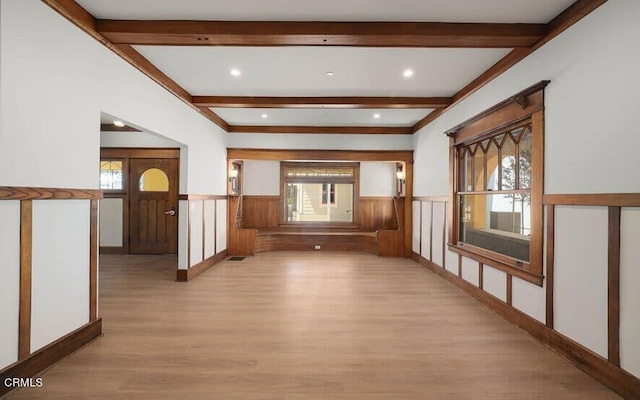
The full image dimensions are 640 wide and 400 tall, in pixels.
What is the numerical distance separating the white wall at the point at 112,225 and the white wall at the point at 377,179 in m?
5.60

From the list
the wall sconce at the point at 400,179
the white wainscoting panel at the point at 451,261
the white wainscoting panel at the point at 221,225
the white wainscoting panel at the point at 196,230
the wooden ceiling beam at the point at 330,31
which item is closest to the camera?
the wooden ceiling beam at the point at 330,31

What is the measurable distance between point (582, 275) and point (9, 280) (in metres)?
4.11

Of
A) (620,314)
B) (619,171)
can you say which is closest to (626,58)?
(619,171)

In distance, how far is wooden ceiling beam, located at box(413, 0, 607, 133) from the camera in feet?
8.06

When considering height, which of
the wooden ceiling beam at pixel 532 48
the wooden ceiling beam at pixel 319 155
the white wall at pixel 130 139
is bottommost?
the wooden ceiling beam at pixel 319 155

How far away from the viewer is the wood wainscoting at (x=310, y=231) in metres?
7.04

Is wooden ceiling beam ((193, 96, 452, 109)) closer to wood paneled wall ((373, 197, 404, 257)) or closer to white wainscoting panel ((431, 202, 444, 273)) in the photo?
white wainscoting panel ((431, 202, 444, 273))

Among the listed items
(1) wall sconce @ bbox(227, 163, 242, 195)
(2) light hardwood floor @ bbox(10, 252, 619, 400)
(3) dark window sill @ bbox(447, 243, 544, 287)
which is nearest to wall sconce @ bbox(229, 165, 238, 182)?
(1) wall sconce @ bbox(227, 163, 242, 195)

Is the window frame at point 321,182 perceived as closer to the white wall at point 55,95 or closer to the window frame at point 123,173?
the window frame at point 123,173

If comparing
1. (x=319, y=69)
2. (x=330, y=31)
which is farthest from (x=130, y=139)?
(x=330, y=31)

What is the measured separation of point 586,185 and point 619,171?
291 millimetres

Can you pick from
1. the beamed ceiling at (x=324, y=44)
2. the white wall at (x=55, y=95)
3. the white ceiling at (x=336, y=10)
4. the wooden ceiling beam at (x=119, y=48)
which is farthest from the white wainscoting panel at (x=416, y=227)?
the white wall at (x=55, y=95)

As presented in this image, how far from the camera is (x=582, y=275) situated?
2504mm

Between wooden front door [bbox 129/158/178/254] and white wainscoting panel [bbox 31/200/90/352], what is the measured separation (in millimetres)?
4257
